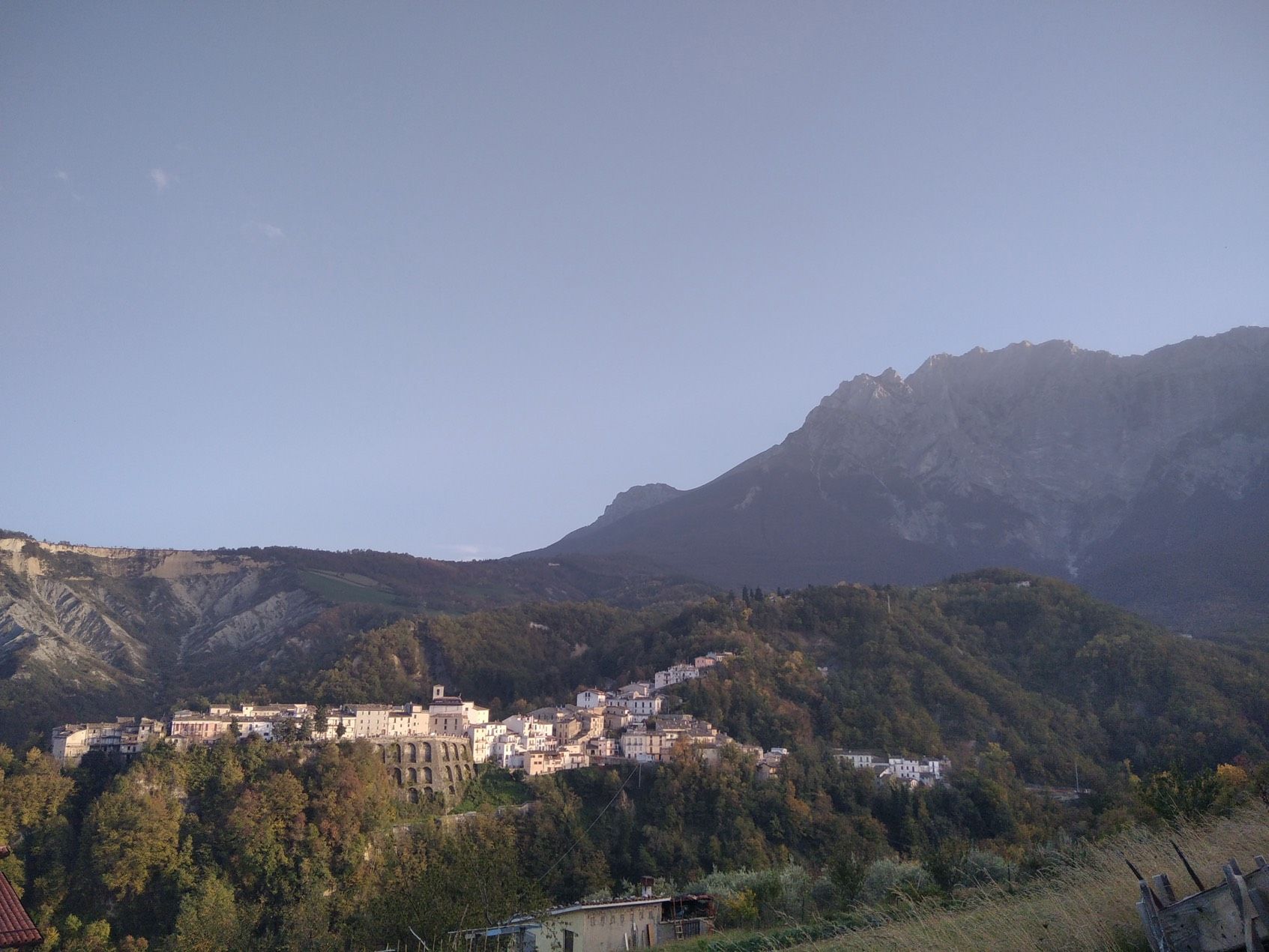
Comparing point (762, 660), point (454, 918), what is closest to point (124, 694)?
point (762, 660)

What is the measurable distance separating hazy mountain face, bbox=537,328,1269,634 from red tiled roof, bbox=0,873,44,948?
137770mm

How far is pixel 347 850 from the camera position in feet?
126

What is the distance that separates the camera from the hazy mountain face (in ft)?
508

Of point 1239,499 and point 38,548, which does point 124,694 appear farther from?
point 1239,499

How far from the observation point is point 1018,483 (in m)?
180

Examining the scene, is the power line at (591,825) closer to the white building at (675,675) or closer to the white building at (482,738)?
the white building at (482,738)

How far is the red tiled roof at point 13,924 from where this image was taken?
711 cm

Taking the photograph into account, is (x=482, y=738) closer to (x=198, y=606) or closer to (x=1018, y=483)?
(x=198, y=606)

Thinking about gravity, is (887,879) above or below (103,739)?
below

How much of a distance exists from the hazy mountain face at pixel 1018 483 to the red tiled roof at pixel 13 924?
137770mm

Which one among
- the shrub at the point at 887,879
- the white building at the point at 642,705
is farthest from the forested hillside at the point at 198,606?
the shrub at the point at 887,879

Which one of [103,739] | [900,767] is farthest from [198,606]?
[900,767]

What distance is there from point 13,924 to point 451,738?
46.5 m

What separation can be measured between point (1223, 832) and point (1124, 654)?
68.7 meters
